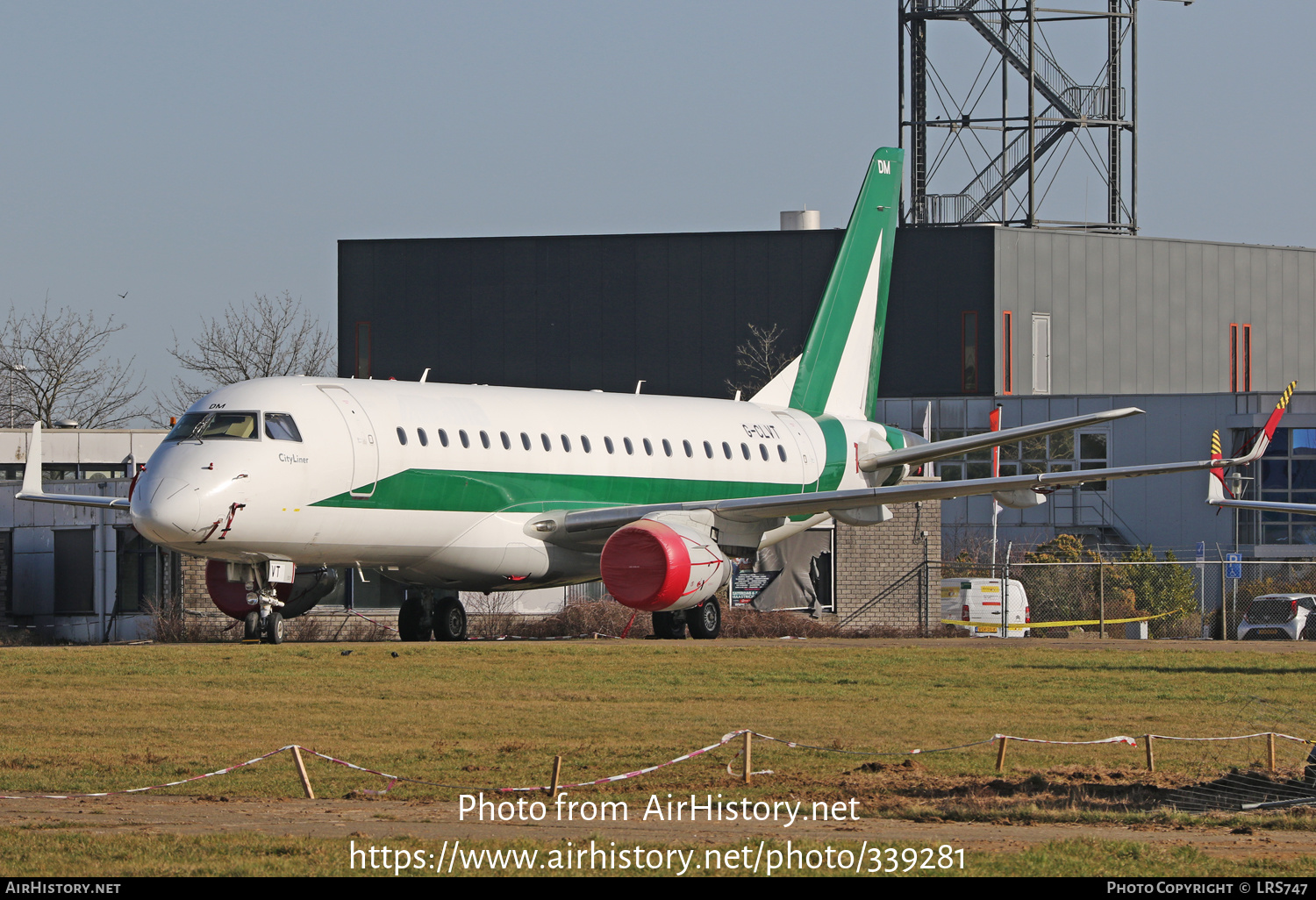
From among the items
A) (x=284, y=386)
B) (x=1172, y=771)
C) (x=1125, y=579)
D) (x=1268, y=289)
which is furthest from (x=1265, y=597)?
(x=1268, y=289)

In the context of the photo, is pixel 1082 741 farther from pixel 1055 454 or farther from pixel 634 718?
pixel 1055 454

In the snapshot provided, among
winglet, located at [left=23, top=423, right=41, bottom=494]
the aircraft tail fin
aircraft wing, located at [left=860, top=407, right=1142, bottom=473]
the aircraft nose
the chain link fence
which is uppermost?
the aircraft tail fin

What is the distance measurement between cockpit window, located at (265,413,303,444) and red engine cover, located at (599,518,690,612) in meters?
4.82

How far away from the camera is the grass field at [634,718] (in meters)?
13.5

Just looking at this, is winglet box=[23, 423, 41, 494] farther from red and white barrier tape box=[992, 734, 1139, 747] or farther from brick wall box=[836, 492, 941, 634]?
red and white barrier tape box=[992, 734, 1139, 747]

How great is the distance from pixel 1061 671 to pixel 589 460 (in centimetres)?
879

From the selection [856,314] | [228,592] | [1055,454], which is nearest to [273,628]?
[228,592]

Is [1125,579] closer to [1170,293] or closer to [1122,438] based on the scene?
[1122,438]

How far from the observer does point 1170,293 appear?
73.5 m

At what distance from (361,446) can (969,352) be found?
155 ft

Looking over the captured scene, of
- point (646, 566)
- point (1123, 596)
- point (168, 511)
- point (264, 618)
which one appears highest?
point (168, 511)

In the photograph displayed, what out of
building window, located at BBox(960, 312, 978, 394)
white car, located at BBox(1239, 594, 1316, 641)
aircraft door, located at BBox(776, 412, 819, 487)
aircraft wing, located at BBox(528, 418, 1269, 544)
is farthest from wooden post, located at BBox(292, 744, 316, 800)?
building window, located at BBox(960, 312, 978, 394)

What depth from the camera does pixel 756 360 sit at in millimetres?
69250

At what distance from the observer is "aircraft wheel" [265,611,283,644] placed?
25844 mm
